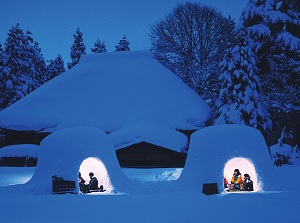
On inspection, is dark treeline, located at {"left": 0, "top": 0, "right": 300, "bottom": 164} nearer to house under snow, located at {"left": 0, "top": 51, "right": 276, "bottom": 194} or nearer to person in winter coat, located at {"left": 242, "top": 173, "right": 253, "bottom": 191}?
house under snow, located at {"left": 0, "top": 51, "right": 276, "bottom": 194}

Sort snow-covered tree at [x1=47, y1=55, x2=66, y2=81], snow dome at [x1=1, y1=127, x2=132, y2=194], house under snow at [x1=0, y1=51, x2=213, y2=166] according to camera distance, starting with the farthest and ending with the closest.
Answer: snow-covered tree at [x1=47, y1=55, x2=66, y2=81] < house under snow at [x1=0, y1=51, x2=213, y2=166] < snow dome at [x1=1, y1=127, x2=132, y2=194]

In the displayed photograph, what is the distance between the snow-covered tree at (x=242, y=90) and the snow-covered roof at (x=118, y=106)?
7.36ft

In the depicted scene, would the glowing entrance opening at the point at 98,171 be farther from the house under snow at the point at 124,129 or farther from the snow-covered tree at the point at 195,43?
the snow-covered tree at the point at 195,43

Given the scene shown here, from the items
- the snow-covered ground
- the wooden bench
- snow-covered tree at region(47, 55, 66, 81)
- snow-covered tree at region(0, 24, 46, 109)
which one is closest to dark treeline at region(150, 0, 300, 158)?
the snow-covered ground

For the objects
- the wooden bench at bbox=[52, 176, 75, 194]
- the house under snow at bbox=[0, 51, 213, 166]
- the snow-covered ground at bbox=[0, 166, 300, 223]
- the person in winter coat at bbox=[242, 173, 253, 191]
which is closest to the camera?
the snow-covered ground at bbox=[0, 166, 300, 223]

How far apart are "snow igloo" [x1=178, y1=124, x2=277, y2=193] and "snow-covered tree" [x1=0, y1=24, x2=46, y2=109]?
2524 cm

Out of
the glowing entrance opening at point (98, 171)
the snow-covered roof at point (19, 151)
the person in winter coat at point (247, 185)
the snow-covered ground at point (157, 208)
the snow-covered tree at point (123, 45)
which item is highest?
the snow-covered tree at point (123, 45)

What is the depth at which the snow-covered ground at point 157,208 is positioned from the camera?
7414 millimetres

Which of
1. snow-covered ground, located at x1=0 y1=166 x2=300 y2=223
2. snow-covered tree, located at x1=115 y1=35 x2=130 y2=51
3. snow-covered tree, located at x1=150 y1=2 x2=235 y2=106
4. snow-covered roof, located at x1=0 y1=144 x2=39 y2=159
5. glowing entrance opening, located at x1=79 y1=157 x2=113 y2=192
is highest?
snow-covered tree, located at x1=115 y1=35 x2=130 y2=51

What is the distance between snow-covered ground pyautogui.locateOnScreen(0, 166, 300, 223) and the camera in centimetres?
741

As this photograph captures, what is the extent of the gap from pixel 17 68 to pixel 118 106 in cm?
1707

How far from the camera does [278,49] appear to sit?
2109cm

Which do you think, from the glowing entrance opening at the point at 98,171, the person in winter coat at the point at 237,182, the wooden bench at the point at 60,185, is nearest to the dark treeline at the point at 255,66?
the person in winter coat at the point at 237,182


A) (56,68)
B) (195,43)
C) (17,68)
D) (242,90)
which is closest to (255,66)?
(242,90)
